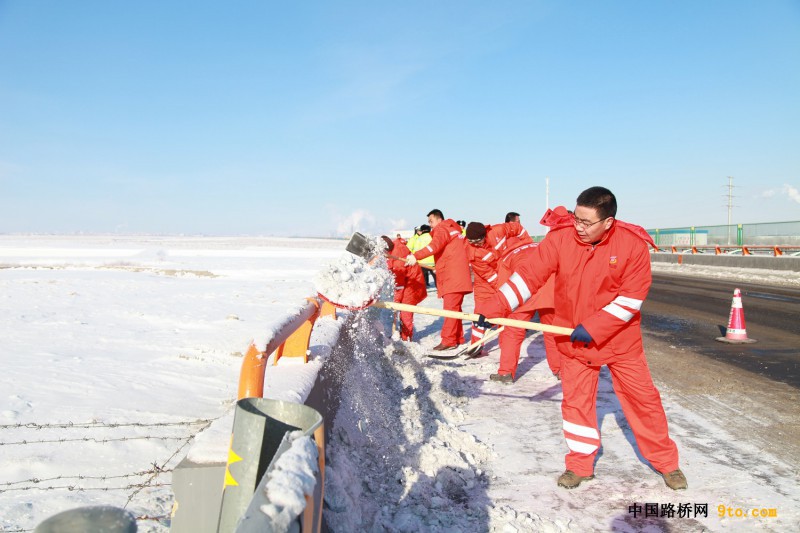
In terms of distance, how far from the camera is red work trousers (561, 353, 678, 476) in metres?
3.47

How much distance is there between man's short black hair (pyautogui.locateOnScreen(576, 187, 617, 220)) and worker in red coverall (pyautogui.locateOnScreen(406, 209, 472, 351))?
15.1 ft

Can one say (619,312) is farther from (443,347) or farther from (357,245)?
(443,347)

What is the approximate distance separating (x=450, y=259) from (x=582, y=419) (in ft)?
15.5

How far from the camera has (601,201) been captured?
3.33m

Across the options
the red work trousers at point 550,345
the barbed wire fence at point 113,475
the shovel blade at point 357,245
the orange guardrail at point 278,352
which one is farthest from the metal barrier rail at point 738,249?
the barbed wire fence at point 113,475

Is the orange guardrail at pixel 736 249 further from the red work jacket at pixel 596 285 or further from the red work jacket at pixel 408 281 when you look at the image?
the red work jacket at pixel 596 285

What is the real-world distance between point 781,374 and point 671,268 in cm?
2218

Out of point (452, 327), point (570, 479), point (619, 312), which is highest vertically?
point (619, 312)

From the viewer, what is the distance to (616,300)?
338cm

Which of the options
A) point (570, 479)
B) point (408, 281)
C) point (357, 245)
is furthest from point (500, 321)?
point (408, 281)

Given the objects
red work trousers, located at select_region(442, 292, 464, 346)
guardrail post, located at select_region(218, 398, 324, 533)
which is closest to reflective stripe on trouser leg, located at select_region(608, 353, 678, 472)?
guardrail post, located at select_region(218, 398, 324, 533)

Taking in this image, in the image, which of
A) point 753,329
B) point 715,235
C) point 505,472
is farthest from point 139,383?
point 715,235

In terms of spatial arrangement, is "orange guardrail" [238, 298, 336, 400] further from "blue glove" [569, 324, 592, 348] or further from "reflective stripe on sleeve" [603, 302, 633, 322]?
"reflective stripe on sleeve" [603, 302, 633, 322]

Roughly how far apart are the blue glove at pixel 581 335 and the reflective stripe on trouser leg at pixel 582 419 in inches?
11.2
